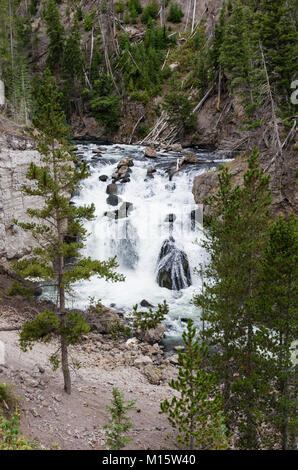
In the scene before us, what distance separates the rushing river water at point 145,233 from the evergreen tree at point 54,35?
3656 cm

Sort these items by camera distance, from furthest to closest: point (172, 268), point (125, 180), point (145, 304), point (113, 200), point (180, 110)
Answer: point (180, 110) → point (125, 180) → point (113, 200) → point (172, 268) → point (145, 304)

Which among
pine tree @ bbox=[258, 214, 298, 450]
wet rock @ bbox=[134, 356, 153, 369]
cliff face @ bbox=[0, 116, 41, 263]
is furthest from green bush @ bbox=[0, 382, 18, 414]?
cliff face @ bbox=[0, 116, 41, 263]

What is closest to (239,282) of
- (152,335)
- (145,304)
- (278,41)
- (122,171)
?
(152,335)

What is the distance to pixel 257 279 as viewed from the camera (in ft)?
35.1

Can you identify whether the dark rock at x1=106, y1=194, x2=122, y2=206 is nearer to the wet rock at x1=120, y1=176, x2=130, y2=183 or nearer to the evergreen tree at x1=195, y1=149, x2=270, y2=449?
the wet rock at x1=120, y1=176, x2=130, y2=183

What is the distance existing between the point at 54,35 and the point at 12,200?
45.4m

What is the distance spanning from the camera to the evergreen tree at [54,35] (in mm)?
55000

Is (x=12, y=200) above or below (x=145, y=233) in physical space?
above

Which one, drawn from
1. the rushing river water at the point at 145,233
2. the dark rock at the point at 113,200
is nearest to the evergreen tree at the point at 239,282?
the rushing river water at the point at 145,233

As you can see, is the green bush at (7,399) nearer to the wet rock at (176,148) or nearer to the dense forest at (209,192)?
the dense forest at (209,192)

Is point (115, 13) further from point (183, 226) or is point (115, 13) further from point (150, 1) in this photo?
point (183, 226)

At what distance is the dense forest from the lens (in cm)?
934

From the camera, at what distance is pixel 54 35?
55.6 m

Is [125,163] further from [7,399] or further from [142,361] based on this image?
[7,399]
